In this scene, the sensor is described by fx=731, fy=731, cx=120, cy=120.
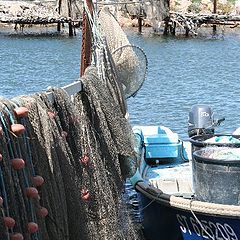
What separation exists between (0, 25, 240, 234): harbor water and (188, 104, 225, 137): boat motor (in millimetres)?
1067

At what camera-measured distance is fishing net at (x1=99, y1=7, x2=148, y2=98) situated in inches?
322

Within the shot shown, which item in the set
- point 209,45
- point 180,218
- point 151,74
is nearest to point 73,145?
point 180,218

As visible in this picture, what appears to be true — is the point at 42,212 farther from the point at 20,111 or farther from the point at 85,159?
the point at 85,159

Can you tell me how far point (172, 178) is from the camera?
825 centimetres

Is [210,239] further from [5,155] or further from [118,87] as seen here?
[5,155]

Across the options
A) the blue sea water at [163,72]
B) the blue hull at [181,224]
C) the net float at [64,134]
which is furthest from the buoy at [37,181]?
the blue sea water at [163,72]

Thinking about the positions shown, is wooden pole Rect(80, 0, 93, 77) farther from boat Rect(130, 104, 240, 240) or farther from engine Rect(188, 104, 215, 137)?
engine Rect(188, 104, 215, 137)

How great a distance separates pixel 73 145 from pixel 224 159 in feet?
5.29

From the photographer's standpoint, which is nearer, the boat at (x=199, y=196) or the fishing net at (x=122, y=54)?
the boat at (x=199, y=196)

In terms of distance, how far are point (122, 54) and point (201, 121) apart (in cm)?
122

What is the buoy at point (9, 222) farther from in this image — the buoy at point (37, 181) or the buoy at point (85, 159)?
the buoy at point (85, 159)

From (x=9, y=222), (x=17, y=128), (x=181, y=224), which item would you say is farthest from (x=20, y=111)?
(x=181, y=224)

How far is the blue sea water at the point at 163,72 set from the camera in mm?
18844

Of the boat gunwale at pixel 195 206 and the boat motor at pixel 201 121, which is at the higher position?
the boat motor at pixel 201 121
